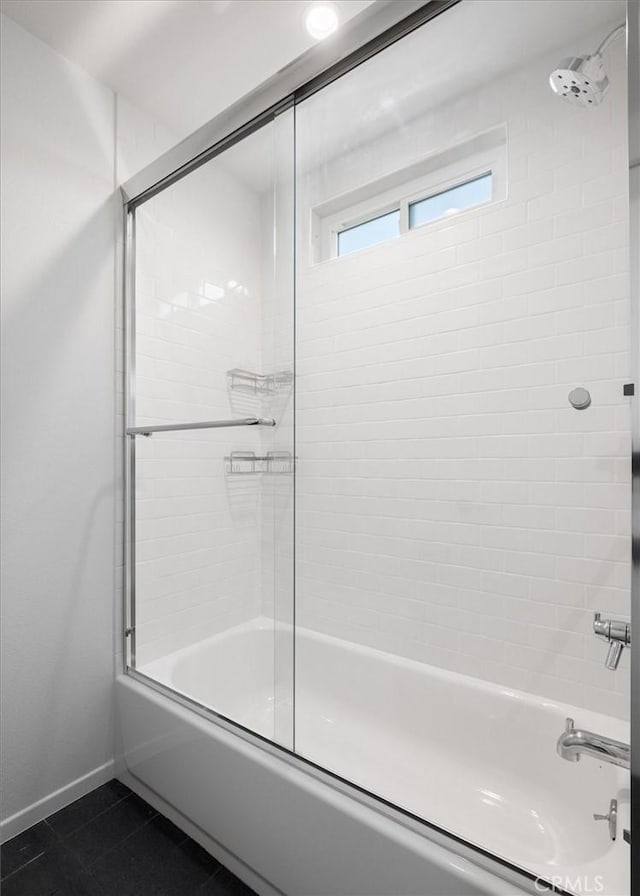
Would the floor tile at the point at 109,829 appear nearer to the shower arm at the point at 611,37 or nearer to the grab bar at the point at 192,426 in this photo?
the grab bar at the point at 192,426

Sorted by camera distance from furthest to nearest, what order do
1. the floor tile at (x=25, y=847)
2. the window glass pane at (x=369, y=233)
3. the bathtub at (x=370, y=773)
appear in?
the window glass pane at (x=369, y=233) → the floor tile at (x=25, y=847) → the bathtub at (x=370, y=773)

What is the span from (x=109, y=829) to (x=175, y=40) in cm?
265

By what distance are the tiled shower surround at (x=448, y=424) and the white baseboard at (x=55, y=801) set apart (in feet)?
1.60

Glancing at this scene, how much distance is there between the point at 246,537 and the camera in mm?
1746

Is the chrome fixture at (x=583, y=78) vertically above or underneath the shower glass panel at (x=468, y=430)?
above

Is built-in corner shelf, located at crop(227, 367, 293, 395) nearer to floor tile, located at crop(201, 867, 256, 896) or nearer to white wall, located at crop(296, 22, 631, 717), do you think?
white wall, located at crop(296, 22, 631, 717)

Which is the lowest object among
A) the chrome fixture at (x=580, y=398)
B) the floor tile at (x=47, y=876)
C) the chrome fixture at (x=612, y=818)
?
the floor tile at (x=47, y=876)

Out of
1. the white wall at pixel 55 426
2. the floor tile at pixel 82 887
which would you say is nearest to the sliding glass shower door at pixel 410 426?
the white wall at pixel 55 426

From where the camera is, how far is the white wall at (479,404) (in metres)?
1.47

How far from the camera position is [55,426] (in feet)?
5.61

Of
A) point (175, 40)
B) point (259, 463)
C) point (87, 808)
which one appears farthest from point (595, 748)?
point (175, 40)

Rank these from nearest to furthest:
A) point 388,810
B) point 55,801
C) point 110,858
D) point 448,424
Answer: point 388,810
point 110,858
point 55,801
point 448,424


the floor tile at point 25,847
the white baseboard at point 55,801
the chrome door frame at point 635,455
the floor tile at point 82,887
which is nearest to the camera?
the chrome door frame at point 635,455

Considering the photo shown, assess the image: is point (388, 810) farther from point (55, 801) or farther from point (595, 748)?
point (55, 801)
